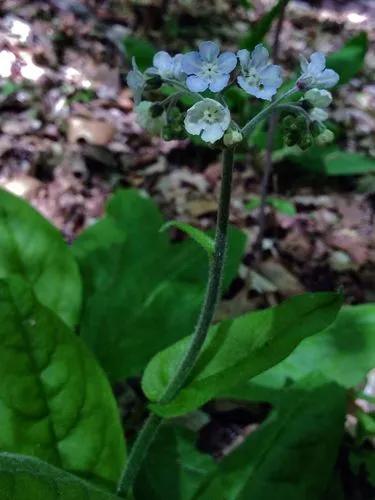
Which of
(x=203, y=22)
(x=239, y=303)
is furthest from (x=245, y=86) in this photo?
(x=203, y=22)

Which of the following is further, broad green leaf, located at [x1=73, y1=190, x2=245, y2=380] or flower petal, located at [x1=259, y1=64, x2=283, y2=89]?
broad green leaf, located at [x1=73, y1=190, x2=245, y2=380]

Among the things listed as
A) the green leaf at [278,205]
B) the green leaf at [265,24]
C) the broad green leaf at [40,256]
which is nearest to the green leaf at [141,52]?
the green leaf at [265,24]

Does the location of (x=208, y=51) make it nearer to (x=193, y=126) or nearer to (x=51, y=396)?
(x=193, y=126)

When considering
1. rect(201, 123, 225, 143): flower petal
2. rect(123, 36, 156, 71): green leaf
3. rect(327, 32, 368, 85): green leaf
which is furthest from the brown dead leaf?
rect(201, 123, 225, 143): flower petal

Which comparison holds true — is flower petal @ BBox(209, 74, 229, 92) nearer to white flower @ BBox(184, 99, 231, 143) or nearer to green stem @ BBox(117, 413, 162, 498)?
white flower @ BBox(184, 99, 231, 143)

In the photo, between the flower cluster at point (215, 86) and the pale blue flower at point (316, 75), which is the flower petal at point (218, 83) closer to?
the flower cluster at point (215, 86)

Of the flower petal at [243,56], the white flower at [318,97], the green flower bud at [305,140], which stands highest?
the flower petal at [243,56]

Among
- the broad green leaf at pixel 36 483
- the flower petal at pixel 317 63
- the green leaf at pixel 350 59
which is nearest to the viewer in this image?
the broad green leaf at pixel 36 483

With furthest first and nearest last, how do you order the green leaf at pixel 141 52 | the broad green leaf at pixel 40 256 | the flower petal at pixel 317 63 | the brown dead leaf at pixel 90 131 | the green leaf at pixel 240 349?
the brown dead leaf at pixel 90 131 < the green leaf at pixel 141 52 < the broad green leaf at pixel 40 256 < the green leaf at pixel 240 349 < the flower petal at pixel 317 63
